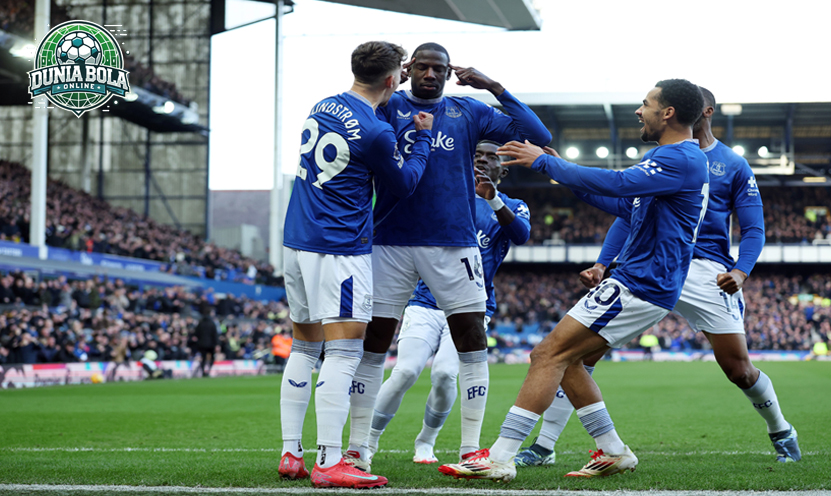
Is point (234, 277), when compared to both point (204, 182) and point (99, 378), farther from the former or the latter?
point (99, 378)

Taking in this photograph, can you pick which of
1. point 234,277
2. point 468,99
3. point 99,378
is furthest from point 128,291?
point 468,99

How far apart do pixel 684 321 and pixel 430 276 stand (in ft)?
126

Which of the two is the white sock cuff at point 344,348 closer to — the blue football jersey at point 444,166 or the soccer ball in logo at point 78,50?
the blue football jersey at point 444,166

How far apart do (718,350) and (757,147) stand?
42361 mm

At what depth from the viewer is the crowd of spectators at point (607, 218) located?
147 ft

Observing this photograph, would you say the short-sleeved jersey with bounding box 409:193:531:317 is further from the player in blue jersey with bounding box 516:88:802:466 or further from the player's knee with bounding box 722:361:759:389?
the player's knee with bounding box 722:361:759:389

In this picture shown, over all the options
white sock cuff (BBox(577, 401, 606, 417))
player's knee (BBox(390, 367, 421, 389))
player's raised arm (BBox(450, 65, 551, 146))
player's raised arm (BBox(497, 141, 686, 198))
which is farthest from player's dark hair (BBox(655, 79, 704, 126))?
player's knee (BBox(390, 367, 421, 389))

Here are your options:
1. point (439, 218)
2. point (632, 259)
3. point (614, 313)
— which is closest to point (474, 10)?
point (439, 218)

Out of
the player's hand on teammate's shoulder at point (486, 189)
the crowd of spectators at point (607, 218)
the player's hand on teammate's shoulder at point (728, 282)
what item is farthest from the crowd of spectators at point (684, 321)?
the player's hand on teammate's shoulder at point (486, 189)

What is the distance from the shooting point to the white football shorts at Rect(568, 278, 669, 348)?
4098 mm

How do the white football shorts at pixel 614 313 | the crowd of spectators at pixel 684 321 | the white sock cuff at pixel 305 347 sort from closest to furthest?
1. the white football shorts at pixel 614 313
2. the white sock cuff at pixel 305 347
3. the crowd of spectators at pixel 684 321

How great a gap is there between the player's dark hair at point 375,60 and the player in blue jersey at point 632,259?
78cm

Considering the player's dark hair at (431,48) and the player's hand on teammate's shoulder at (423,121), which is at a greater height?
the player's dark hair at (431,48)

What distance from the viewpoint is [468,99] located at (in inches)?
187
